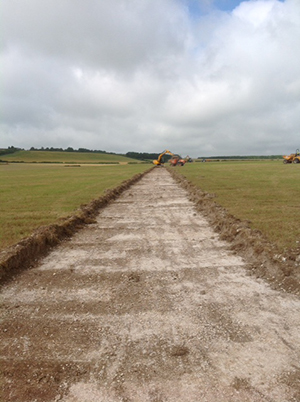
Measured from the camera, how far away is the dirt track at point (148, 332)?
10.8 feet

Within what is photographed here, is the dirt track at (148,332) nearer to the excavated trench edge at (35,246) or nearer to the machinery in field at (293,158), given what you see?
the excavated trench edge at (35,246)

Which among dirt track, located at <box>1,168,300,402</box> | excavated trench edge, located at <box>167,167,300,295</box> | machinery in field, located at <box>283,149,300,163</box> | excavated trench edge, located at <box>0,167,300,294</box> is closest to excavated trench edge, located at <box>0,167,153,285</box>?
excavated trench edge, located at <box>0,167,300,294</box>

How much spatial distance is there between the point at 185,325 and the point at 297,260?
3.59 metres

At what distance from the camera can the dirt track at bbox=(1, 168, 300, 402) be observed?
3.28 meters

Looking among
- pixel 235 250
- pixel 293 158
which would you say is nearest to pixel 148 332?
pixel 235 250

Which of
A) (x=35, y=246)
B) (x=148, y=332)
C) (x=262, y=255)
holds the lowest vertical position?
(x=148, y=332)

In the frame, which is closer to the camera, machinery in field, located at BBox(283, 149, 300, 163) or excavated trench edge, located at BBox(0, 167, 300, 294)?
excavated trench edge, located at BBox(0, 167, 300, 294)

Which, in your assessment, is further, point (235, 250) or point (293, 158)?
point (293, 158)

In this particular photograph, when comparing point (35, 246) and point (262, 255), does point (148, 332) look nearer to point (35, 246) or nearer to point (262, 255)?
point (262, 255)

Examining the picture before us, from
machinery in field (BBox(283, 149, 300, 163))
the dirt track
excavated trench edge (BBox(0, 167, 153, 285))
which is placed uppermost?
machinery in field (BBox(283, 149, 300, 163))

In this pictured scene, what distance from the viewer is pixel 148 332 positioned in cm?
430

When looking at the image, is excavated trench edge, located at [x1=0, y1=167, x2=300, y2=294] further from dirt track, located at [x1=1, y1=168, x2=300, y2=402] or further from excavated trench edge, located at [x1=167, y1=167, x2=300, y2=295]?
dirt track, located at [x1=1, y1=168, x2=300, y2=402]

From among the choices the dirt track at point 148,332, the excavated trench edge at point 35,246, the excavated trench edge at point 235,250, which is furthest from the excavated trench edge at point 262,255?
the excavated trench edge at point 35,246

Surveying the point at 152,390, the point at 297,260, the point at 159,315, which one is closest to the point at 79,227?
the point at 159,315
